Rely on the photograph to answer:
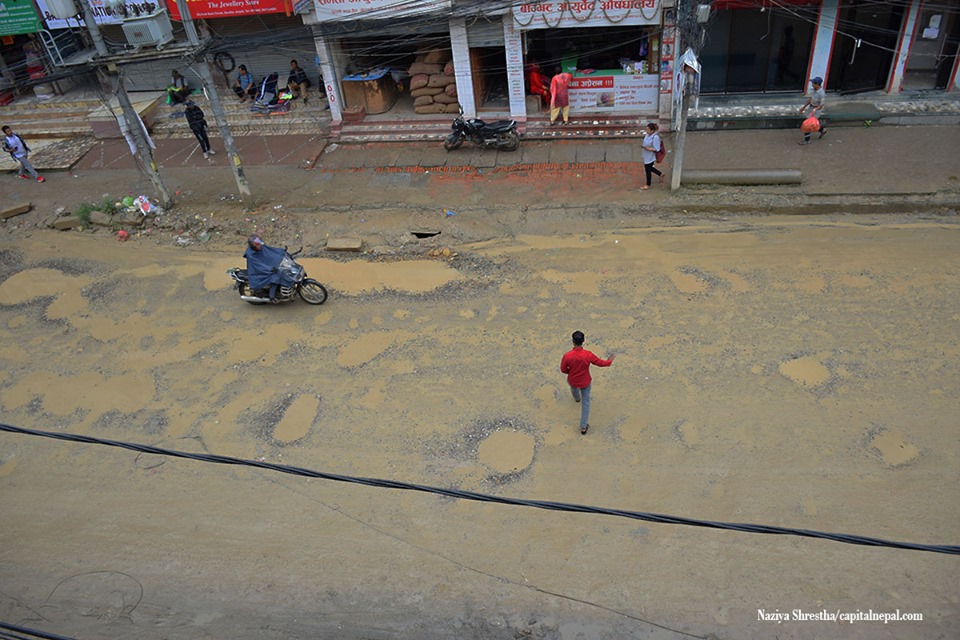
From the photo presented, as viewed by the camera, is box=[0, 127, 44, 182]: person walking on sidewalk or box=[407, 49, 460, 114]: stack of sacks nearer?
box=[0, 127, 44, 182]: person walking on sidewalk

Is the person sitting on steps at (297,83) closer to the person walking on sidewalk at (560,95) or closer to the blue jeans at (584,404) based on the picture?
the person walking on sidewalk at (560,95)

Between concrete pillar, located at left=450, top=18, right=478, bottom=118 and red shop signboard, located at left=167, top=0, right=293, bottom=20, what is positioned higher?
red shop signboard, located at left=167, top=0, right=293, bottom=20

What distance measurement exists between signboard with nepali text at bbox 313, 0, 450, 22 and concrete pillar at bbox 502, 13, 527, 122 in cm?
135

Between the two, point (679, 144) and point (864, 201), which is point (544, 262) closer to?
point (679, 144)

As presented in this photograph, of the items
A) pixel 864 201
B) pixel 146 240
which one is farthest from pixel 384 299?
pixel 864 201

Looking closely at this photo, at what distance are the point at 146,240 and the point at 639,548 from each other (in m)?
10.8

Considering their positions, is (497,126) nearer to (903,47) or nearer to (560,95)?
(560,95)

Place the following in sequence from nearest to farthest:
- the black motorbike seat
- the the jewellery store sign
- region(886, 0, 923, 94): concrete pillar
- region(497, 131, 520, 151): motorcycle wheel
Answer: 1. the the jewellery store sign
2. region(886, 0, 923, 94): concrete pillar
3. the black motorbike seat
4. region(497, 131, 520, 151): motorcycle wheel

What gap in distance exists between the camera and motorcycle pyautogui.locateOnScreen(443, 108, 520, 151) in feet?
46.5

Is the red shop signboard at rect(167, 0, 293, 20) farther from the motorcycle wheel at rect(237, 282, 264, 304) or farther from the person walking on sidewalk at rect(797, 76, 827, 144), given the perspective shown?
the person walking on sidewalk at rect(797, 76, 827, 144)

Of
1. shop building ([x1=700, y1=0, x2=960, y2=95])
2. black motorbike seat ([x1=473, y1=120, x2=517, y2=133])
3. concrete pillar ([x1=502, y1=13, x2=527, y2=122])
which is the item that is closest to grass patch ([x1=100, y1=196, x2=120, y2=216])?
black motorbike seat ([x1=473, y1=120, x2=517, y2=133])

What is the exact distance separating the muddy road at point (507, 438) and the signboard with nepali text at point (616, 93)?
4.60 metres

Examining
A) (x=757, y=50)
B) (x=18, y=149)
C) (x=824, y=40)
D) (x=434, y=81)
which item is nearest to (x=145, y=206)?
(x=18, y=149)

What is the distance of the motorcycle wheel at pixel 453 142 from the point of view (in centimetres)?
1444
